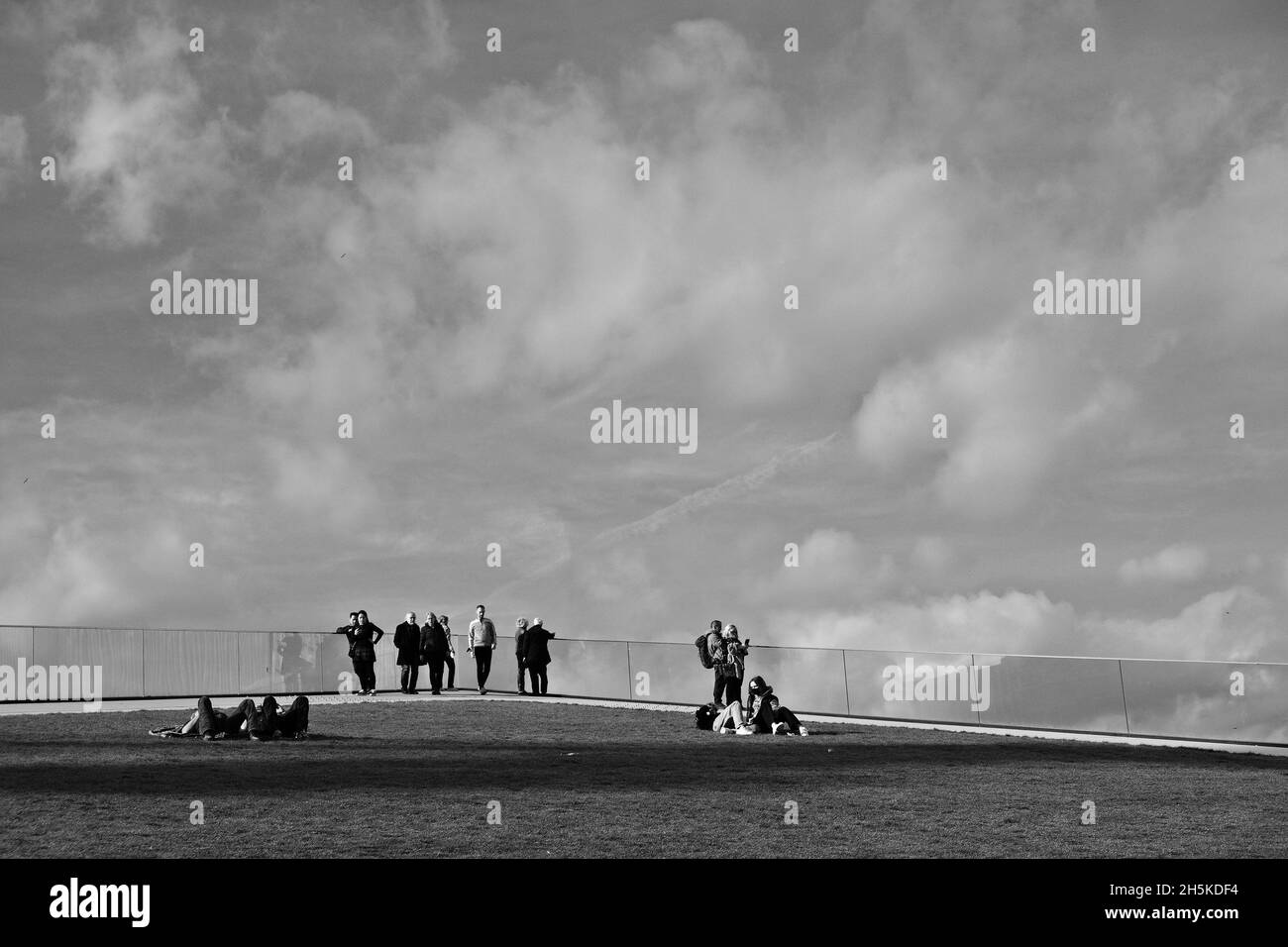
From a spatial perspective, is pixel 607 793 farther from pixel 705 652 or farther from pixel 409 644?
pixel 409 644

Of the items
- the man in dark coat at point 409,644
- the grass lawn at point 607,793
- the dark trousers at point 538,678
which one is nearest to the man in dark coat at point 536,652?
the dark trousers at point 538,678

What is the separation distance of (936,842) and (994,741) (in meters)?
13.4

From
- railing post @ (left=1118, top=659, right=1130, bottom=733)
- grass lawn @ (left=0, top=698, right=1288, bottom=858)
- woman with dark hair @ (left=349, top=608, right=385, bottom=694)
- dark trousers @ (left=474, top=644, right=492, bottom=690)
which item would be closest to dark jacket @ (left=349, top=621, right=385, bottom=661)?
woman with dark hair @ (left=349, top=608, right=385, bottom=694)

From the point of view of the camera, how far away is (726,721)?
1139 inches

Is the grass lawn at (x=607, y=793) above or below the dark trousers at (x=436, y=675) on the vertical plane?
below

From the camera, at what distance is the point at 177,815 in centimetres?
1705

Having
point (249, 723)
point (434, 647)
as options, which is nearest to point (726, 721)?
point (249, 723)

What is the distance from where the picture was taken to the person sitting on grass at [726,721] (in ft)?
93.9

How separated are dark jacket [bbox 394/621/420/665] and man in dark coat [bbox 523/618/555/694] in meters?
2.99

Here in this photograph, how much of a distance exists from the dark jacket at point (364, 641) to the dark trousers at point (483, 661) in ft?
9.57

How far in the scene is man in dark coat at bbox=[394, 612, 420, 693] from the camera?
37844mm

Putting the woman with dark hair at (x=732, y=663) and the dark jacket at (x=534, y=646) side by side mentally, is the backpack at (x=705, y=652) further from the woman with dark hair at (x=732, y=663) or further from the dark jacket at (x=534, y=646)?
the dark jacket at (x=534, y=646)

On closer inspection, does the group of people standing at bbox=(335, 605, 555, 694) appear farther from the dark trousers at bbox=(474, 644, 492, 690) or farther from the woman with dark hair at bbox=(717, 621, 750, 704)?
the woman with dark hair at bbox=(717, 621, 750, 704)
